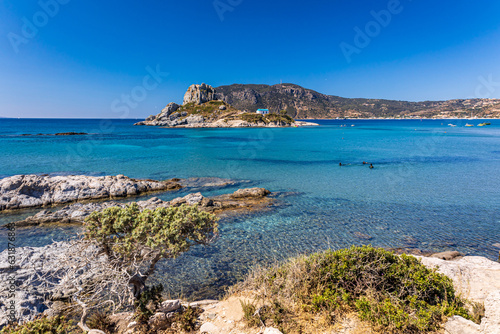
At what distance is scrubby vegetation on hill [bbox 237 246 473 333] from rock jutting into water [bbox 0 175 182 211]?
62.3ft

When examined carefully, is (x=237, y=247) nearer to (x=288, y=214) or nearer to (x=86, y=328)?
(x=288, y=214)

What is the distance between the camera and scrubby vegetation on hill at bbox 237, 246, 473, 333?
5.70 meters

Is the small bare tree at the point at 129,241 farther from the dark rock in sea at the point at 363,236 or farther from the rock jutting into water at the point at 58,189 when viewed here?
the rock jutting into water at the point at 58,189

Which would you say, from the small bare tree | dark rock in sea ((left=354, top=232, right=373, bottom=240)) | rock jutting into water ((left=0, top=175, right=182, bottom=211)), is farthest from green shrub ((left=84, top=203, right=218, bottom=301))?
rock jutting into water ((left=0, top=175, right=182, bottom=211))

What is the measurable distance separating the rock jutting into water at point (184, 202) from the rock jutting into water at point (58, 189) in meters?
2.39

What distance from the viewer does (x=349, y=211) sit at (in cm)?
1822

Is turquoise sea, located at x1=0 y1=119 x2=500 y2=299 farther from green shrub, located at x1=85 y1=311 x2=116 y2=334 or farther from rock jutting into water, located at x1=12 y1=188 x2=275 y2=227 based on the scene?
green shrub, located at x1=85 y1=311 x2=116 y2=334

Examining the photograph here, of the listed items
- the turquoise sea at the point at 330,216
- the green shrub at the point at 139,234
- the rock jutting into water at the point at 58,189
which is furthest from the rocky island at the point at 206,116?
the green shrub at the point at 139,234

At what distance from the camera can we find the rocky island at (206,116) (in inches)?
6147

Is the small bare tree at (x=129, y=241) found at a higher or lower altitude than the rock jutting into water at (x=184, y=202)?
higher

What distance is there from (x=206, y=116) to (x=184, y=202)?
150 m

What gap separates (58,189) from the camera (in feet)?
69.4

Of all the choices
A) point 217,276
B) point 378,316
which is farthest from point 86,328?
point 378,316

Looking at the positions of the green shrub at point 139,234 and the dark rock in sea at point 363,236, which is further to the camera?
the dark rock in sea at point 363,236
